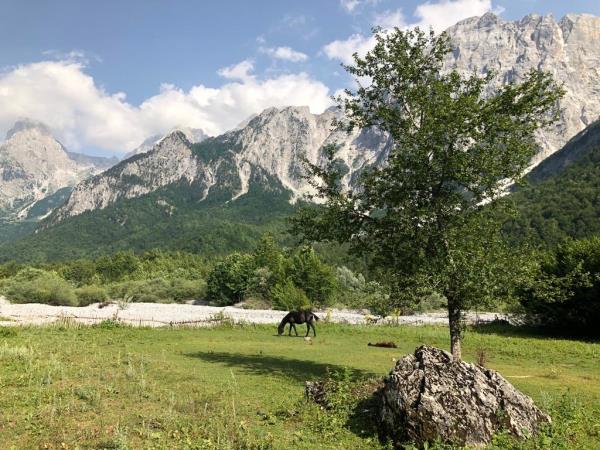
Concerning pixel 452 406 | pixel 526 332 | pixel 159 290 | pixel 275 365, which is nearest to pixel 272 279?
pixel 159 290

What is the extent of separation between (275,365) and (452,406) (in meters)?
13.6

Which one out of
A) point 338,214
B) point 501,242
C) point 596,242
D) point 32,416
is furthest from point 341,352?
point 596,242

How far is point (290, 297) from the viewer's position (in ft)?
266

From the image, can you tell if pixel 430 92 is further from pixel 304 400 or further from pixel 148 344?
→ pixel 148 344

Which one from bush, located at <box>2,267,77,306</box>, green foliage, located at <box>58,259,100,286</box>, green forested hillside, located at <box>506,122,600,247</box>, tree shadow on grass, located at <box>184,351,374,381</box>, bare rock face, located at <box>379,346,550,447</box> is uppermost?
green forested hillside, located at <box>506,122,600,247</box>

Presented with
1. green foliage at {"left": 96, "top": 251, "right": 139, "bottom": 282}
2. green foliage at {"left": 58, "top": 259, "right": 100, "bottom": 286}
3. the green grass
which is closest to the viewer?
the green grass

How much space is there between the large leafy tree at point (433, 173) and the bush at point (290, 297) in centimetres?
5778

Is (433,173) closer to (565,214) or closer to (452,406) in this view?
(452,406)

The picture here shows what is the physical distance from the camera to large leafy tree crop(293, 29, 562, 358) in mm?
19737

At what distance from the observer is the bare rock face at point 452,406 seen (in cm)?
1363

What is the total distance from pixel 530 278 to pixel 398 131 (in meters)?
8.77

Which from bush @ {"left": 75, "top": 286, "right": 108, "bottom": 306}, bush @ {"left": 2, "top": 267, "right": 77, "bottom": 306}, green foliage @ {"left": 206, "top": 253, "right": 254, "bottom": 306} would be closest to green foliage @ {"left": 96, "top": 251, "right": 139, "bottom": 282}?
green foliage @ {"left": 206, "top": 253, "right": 254, "bottom": 306}

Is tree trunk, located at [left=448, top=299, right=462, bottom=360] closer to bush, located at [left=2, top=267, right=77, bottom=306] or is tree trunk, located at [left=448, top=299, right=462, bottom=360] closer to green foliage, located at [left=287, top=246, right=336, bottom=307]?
green foliage, located at [left=287, top=246, right=336, bottom=307]

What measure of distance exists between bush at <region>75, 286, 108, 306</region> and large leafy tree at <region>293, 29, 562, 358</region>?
80.2 meters
